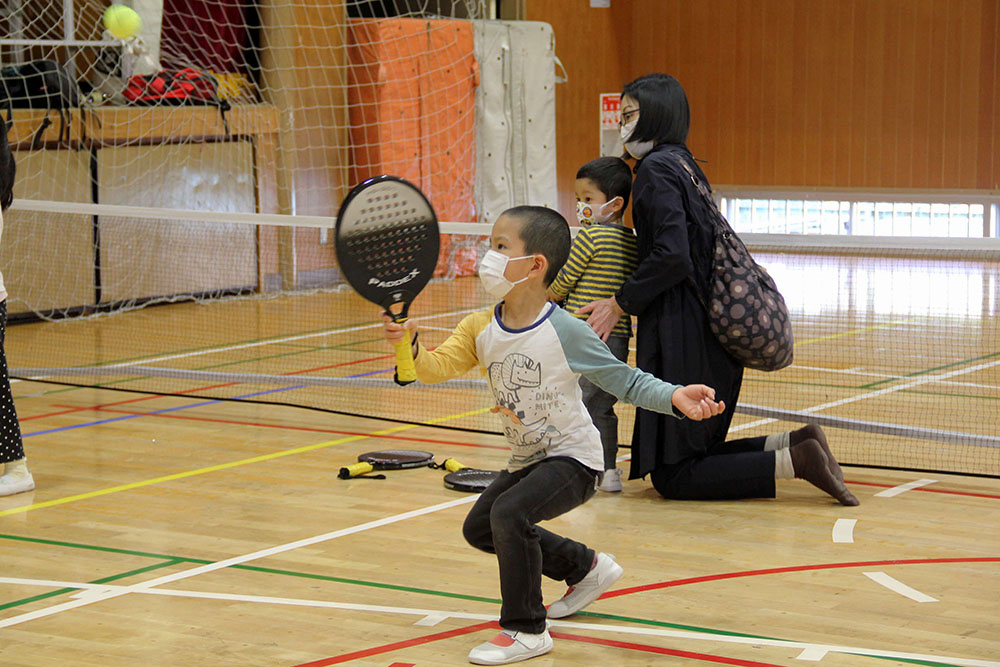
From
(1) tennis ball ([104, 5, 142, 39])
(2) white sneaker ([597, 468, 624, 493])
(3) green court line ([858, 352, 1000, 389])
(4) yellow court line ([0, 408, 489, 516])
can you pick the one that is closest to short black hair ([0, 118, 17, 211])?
(4) yellow court line ([0, 408, 489, 516])

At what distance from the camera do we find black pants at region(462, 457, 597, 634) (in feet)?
12.5

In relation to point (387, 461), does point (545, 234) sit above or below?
above

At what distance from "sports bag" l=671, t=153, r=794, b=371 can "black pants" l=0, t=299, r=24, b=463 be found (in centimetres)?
306

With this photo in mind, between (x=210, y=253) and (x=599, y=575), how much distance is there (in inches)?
408

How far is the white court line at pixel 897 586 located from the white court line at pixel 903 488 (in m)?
1.30

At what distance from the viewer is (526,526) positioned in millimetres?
3814

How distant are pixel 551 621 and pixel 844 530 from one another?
1.61 meters

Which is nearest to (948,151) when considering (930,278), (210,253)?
Result: (930,278)

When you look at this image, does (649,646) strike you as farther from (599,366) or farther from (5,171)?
(5,171)

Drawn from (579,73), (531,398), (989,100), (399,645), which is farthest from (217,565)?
(989,100)

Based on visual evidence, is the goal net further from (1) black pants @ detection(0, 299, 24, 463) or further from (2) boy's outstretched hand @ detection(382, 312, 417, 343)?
(2) boy's outstretched hand @ detection(382, 312, 417, 343)

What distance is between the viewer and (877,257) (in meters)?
18.6

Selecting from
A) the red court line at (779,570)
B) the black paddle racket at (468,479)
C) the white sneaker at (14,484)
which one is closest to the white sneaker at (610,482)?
the black paddle racket at (468,479)

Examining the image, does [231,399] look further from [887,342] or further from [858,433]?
[887,342]
